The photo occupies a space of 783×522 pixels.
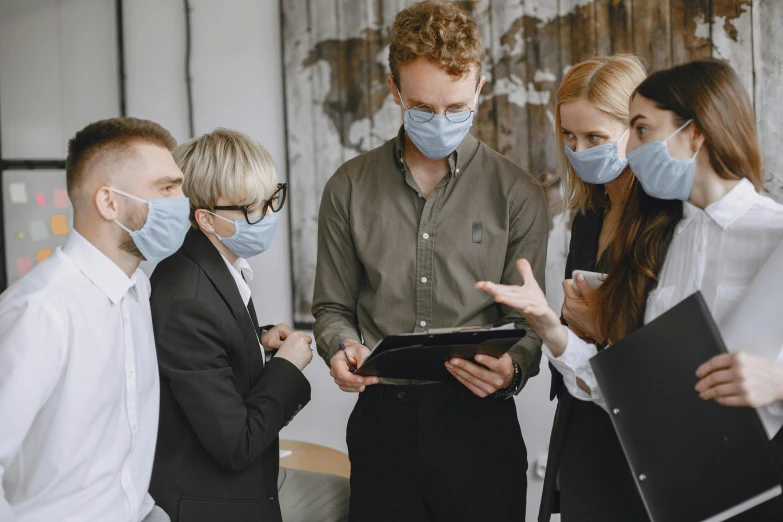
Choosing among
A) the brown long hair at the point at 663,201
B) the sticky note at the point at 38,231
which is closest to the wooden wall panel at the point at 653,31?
the brown long hair at the point at 663,201

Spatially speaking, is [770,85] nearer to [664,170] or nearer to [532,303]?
[664,170]

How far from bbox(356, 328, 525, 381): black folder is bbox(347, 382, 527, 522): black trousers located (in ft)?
0.48

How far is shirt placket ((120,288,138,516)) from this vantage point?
1700 millimetres

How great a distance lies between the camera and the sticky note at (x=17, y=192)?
4086 mm

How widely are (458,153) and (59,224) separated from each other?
2812 millimetres

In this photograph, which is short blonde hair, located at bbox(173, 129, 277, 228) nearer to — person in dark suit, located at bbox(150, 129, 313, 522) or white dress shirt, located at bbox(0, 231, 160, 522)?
person in dark suit, located at bbox(150, 129, 313, 522)

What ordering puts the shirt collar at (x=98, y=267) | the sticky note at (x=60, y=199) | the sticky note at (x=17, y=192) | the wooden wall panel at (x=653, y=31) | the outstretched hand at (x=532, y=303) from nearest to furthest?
the outstretched hand at (x=532, y=303), the shirt collar at (x=98, y=267), the wooden wall panel at (x=653, y=31), the sticky note at (x=17, y=192), the sticky note at (x=60, y=199)

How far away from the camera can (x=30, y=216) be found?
4121 mm

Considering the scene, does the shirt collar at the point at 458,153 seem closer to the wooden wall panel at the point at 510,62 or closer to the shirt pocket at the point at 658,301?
the shirt pocket at the point at 658,301

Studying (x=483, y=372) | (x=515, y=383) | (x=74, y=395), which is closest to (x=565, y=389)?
(x=515, y=383)

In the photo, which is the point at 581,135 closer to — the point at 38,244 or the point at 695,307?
the point at 695,307

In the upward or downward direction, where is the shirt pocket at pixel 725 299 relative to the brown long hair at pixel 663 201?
downward

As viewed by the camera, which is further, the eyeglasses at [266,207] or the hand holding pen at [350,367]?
the eyeglasses at [266,207]

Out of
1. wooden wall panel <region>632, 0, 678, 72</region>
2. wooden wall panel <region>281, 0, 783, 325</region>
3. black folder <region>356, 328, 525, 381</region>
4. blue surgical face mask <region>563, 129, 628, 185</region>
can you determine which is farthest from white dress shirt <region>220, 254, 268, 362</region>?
wooden wall panel <region>632, 0, 678, 72</region>
